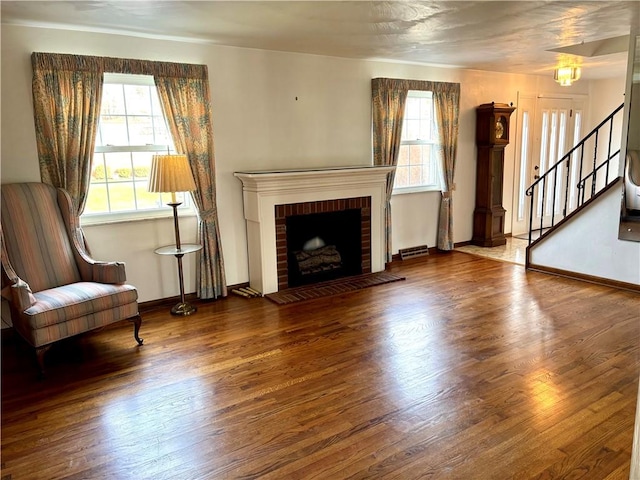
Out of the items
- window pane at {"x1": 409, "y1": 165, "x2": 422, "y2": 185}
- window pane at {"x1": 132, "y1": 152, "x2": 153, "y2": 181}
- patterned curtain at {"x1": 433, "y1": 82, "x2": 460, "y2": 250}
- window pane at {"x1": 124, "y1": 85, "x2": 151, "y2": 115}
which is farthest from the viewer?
window pane at {"x1": 409, "y1": 165, "x2": 422, "y2": 185}

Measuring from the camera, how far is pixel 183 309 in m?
4.30

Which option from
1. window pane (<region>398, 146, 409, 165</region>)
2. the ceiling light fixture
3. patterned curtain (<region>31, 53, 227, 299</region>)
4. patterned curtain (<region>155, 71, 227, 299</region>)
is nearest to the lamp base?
patterned curtain (<region>155, 71, 227, 299</region>)

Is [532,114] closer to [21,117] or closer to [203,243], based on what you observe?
[203,243]

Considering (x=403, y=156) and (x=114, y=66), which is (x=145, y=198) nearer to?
(x=114, y=66)

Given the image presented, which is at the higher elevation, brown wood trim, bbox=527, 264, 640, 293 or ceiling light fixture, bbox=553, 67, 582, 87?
ceiling light fixture, bbox=553, 67, 582, 87

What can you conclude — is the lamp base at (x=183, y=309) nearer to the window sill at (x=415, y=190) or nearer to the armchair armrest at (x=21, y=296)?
the armchair armrest at (x=21, y=296)

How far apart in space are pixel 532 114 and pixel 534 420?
582cm

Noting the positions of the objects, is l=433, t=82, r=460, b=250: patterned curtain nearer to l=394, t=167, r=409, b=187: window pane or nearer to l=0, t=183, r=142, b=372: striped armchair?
l=394, t=167, r=409, b=187: window pane

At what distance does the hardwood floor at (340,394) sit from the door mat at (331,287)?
0.89ft

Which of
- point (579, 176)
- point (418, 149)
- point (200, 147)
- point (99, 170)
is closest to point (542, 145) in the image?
point (579, 176)

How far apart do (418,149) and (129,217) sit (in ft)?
12.2

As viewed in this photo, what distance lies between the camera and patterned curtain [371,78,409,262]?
550cm

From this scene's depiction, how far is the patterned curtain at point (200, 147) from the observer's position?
4.24 meters

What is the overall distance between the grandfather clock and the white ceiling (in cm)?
133
